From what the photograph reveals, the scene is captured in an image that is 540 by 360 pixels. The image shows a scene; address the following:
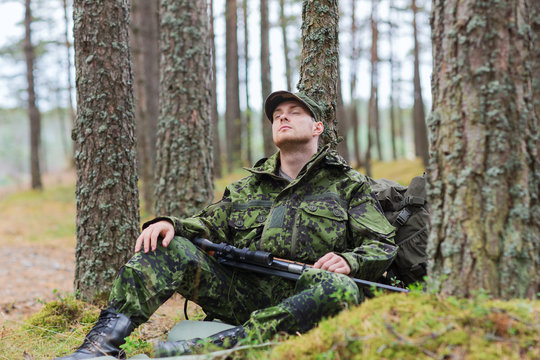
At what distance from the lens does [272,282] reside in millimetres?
3580

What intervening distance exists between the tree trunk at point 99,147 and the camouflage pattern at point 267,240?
4.21 ft

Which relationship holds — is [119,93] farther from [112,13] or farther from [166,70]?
Answer: [166,70]

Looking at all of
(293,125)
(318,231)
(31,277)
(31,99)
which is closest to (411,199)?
(318,231)

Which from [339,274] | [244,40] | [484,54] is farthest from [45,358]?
[244,40]

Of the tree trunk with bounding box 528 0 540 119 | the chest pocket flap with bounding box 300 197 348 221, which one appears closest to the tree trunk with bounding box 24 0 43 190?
the chest pocket flap with bounding box 300 197 348 221

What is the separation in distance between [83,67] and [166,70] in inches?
80.7

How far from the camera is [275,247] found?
3.54 meters

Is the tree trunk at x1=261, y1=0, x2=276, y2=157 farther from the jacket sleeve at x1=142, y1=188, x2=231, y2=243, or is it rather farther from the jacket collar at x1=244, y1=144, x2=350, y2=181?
the jacket sleeve at x1=142, y1=188, x2=231, y2=243

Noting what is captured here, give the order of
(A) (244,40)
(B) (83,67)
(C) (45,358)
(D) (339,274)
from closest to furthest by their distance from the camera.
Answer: (D) (339,274) < (C) (45,358) < (B) (83,67) < (A) (244,40)

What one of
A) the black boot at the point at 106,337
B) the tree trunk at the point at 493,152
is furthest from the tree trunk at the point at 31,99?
the tree trunk at the point at 493,152

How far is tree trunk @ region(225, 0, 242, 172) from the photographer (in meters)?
16.6

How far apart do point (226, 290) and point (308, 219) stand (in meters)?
0.90

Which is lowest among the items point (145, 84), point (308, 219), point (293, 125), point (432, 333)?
point (432, 333)

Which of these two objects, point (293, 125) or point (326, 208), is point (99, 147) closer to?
point (293, 125)
